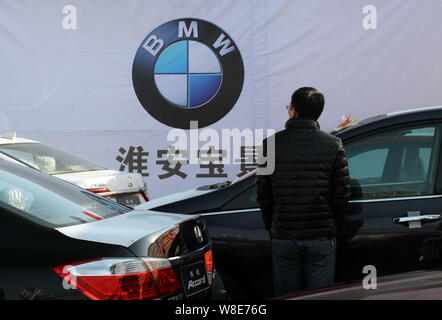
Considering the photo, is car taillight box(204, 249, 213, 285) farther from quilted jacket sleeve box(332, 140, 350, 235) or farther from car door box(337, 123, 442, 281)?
car door box(337, 123, 442, 281)

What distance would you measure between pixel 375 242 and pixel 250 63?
4.63 meters

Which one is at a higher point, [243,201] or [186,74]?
[186,74]

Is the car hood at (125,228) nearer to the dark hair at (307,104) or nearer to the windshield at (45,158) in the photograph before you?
the dark hair at (307,104)

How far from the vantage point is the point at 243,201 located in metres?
3.91

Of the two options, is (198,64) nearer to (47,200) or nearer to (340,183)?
(340,183)

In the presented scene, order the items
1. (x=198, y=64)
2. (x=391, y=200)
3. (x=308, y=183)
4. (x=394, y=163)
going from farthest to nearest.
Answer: (x=198, y=64) < (x=394, y=163) < (x=391, y=200) < (x=308, y=183)

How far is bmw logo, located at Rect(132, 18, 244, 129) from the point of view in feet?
26.1

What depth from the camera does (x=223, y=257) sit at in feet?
12.5

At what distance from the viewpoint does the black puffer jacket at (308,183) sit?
3.42 metres

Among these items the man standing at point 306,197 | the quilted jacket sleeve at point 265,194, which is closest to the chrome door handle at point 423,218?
the man standing at point 306,197

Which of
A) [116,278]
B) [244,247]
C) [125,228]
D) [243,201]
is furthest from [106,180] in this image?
[116,278]

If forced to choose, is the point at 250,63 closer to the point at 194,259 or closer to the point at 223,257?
the point at 223,257

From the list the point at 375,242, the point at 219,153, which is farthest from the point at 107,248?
the point at 219,153

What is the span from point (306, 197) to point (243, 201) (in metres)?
0.59
